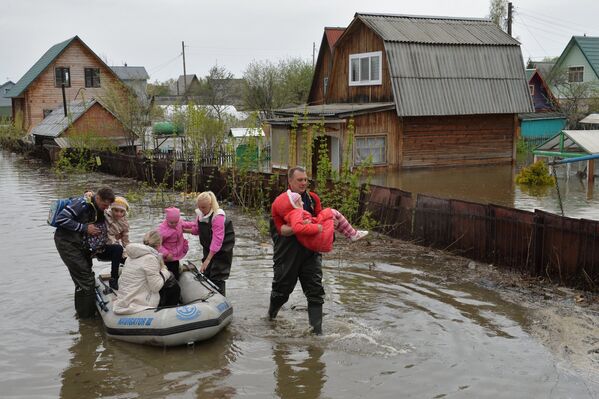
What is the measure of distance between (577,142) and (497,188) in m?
2.92

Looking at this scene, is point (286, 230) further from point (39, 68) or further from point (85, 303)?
point (39, 68)

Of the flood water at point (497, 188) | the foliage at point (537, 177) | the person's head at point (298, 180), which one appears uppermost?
the person's head at point (298, 180)

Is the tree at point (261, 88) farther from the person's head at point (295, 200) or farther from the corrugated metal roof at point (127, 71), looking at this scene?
the person's head at point (295, 200)

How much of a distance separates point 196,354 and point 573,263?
5560 mm

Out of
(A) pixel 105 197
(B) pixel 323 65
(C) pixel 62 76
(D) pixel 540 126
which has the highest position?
(C) pixel 62 76

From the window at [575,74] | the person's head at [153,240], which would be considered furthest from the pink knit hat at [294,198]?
the window at [575,74]

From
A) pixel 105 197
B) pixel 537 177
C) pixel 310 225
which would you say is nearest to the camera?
pixel 310 225

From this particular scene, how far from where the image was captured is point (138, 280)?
308 inches

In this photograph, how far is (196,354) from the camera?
7.70m

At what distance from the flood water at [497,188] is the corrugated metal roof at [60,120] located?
17931 millimetres

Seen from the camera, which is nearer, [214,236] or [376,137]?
[214,236]

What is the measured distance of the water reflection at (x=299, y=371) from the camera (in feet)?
22.1

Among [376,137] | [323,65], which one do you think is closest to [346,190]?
[376,137]

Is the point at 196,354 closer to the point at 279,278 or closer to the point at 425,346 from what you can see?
the point at 279,278
